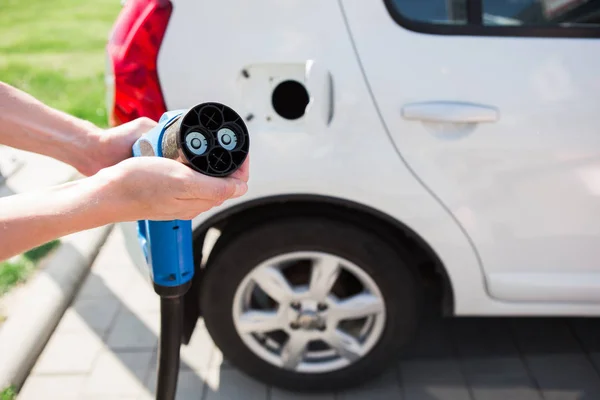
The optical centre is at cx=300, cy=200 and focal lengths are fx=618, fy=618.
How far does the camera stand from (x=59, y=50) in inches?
281

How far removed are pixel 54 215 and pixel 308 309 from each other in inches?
52.8

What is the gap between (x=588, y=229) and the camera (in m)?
2.07

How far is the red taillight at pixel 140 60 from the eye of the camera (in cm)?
190

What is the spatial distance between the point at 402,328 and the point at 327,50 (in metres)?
1.05

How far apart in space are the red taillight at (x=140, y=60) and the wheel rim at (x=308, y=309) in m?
0.67

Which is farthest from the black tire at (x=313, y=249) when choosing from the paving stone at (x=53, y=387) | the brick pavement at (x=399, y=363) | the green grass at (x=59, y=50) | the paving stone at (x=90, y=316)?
the green grass at (x=59, y=50)

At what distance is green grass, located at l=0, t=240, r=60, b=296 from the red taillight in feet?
5.10

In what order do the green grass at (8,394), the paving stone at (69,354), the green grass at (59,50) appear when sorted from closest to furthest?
the green grass at (8,394) < the paving stone at (69,354) < the green grass at (59,50)

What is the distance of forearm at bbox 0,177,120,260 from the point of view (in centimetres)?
106

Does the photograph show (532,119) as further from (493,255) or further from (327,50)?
(327,50)

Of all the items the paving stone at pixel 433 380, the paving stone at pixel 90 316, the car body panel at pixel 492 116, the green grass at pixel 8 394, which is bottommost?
the paving stone at pixel 433 380

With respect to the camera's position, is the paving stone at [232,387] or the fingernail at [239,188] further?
the paving stone at [232,387]

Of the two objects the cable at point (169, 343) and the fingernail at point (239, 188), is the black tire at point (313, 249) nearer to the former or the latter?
the cable at point (169, 343)

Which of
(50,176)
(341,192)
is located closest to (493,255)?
(341,192)
